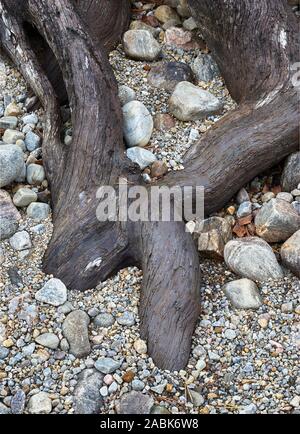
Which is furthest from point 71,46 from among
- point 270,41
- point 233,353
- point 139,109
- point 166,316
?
point 233,353

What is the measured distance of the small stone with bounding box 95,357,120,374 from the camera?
96.0 inches

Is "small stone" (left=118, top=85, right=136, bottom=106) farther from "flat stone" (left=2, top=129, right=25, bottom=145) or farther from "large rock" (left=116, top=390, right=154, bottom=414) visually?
"large rock" (left=116, top=390, right=154, bottom=414)

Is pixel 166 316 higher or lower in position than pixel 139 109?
lower

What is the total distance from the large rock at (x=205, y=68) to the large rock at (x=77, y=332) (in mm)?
1582

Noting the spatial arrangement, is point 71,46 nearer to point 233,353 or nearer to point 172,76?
point 172,76

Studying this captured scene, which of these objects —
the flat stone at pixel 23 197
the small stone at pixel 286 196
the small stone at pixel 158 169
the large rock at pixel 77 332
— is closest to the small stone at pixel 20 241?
the flat stone at pixel 23 197

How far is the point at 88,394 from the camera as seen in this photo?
2359 mm

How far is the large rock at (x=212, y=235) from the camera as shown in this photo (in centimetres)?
288

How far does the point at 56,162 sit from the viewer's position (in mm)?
3078

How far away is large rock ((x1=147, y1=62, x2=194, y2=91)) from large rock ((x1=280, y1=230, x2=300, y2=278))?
1158mm

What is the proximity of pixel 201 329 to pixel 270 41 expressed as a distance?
144cm

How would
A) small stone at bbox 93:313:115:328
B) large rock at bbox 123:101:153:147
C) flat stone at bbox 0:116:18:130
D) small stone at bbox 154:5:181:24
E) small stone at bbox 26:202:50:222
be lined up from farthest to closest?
small stone at bbox 154:5:181:24
flat stone at bbox 0:116:18:130
large rock at bbox 123:101:153:147
small stone at bbox 26:202:50:222
small stone at bbox 93:313:115:328

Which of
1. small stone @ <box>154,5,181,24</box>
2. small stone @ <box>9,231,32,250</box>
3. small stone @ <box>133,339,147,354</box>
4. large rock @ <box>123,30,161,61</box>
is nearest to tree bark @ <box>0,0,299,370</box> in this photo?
small stone @ <box>133,339,147,354</box>

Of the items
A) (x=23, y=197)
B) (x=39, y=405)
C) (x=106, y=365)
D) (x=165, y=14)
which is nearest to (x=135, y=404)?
(x=106, y=365)
